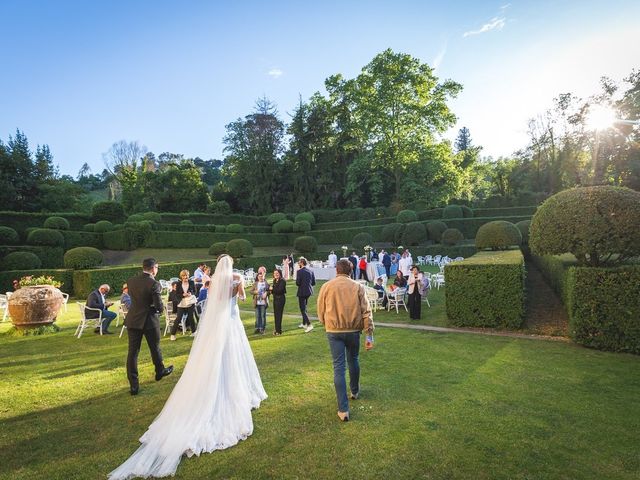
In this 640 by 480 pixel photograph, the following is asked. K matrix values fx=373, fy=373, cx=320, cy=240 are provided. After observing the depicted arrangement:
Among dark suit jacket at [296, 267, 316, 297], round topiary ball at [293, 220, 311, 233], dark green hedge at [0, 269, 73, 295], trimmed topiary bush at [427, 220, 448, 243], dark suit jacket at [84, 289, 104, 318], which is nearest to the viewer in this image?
dark suit jacket at [296, 267, 316, 297]

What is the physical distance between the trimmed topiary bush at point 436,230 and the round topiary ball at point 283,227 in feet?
50.0

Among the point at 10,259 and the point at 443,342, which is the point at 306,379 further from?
the point at 10,259

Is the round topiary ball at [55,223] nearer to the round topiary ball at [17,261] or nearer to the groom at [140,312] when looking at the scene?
the round topiary ball at [17,261]

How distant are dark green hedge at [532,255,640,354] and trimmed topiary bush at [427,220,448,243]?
24273 mm

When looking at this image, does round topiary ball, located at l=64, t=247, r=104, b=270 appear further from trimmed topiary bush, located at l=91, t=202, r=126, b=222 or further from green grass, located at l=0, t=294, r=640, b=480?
trimmed topiary bush, located at l=91, t=202, r=126, b=222

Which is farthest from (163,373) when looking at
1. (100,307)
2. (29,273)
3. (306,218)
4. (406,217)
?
(306,218)

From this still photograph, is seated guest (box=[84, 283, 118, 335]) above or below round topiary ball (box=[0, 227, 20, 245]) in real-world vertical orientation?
below

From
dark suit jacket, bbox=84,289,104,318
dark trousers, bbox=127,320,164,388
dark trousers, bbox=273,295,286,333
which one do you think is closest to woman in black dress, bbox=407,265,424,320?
dark trousers, bbox=273,295,286,333

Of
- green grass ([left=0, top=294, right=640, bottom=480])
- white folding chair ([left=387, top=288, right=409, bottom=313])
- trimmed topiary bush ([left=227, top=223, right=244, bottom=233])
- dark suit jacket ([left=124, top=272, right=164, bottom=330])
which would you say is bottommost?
white folding chair ([left=387, top=288, right=409, bottom=313])

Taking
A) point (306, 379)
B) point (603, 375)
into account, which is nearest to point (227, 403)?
point (306, 379)

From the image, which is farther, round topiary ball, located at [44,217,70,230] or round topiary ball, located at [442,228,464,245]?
round topiary ball, located at [442,228,464,245]

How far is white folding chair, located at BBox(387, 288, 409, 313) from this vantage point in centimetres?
1245

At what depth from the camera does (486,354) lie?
7.36m

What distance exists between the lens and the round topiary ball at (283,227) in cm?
4028
